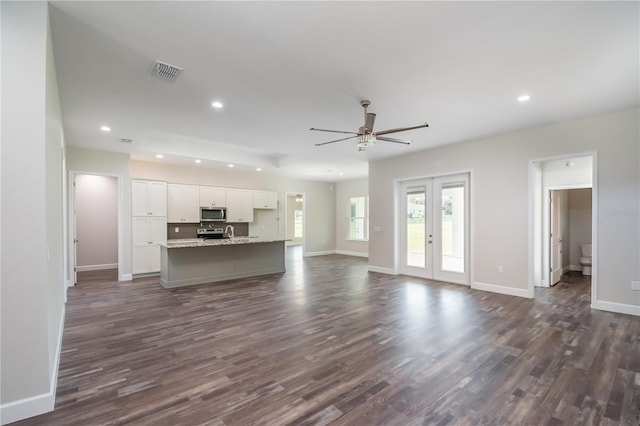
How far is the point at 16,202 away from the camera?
1999 millimetres

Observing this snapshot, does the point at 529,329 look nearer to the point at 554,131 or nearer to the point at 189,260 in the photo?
the point at 554,131

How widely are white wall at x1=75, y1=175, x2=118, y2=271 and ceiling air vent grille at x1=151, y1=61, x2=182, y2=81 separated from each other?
237 inches

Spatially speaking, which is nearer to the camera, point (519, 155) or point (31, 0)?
point (31, 0)

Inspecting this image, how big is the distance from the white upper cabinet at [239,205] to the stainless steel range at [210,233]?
427 millimetres

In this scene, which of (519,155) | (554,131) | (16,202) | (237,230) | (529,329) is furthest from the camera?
(237,230)

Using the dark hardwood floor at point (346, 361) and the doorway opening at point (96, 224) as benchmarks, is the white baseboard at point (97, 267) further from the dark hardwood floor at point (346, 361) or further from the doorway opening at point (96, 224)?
the dark hardwood floor at point (346, 361)

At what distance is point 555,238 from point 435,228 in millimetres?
2446

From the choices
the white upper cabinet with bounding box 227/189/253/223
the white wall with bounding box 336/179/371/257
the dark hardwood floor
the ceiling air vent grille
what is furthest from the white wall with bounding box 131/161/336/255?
the ceiling air vent grille

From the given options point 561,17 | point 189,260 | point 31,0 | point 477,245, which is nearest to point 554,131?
point 477,245

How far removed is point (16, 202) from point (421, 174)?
644 cm

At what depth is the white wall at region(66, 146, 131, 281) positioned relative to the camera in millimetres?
6461

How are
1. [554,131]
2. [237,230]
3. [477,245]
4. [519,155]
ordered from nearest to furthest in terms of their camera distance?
[554,131]
[519,155]
[477,245]
[237,230]

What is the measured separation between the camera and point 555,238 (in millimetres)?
6250

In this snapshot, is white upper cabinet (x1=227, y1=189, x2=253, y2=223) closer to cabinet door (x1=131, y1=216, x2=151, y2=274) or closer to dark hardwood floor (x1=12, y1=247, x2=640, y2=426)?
cabinet door (x1=131, y1=216, x2=151, y2=274)
